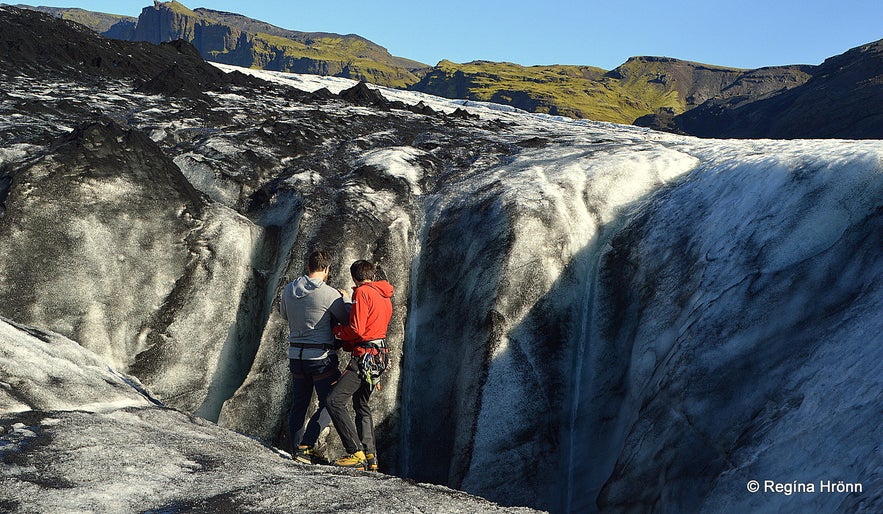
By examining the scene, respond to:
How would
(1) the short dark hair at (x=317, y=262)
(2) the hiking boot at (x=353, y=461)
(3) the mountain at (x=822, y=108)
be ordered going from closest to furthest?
(2) the hiking boot at (x=353, y=461) → (1) the short dark hair at (x=317, y=262) → (3) the mountain at (x=822, y=108)

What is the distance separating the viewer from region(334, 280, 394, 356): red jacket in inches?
432

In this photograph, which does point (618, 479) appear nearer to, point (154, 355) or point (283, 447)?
point (283, 447)

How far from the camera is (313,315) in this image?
11172 millimetres

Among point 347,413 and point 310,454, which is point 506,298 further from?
point 310,454

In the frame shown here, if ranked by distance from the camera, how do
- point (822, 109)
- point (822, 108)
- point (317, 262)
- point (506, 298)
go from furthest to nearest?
point (822, 108) < point (822, 109) < point (506, 298) < point (317, 262)

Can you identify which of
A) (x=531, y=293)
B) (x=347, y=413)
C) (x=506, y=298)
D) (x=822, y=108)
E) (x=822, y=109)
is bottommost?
(x=347, y=413)

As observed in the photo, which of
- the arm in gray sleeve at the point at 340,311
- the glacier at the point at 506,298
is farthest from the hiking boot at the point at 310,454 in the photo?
the arm in gray sleeve at the point at 340,311

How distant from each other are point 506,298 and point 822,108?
99.1 meters

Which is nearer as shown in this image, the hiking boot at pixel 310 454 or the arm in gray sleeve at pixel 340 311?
the hiking boot at pixel 310 454

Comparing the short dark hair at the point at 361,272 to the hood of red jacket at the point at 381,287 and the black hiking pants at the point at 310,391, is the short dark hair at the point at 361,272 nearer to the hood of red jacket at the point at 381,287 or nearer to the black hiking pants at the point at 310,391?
the hood of red jacket at the point at 381,287

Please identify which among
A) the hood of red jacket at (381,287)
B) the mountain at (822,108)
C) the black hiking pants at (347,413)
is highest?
the mountain at (822,108)

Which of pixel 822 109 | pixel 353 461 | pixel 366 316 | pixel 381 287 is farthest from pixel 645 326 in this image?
pixel 822 109

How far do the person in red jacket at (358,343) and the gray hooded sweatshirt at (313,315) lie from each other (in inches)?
7.8

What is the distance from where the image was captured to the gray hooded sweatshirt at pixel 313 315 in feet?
36.7
